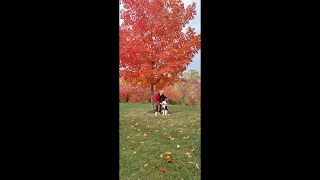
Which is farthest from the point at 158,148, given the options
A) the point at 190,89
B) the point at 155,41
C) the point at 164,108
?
the point at 190,89

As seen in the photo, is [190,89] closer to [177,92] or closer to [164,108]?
[177,92]

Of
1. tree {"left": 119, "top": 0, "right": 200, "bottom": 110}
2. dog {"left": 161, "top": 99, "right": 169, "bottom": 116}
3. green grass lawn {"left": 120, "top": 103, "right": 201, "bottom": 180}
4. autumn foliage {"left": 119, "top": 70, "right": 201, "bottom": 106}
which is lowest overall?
green grass lawn {"left": 120, "top": 103, "right": 201, "bottom": 180}

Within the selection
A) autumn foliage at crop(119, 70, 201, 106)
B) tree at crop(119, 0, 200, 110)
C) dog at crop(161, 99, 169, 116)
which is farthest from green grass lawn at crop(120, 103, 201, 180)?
autumn foliage at crop(119, 70, 201, 106)

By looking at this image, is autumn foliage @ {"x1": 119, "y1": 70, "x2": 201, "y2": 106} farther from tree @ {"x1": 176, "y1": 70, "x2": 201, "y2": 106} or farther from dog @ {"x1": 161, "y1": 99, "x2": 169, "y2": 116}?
dog @ {"x1": 161, "y1": 99, "x2": 169, "y2": 116}

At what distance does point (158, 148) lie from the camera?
11.2 ft

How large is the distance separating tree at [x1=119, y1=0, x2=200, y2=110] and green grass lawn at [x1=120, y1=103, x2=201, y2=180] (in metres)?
1.13

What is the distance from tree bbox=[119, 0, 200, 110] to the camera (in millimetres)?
5984

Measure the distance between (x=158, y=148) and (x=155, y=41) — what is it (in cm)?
336

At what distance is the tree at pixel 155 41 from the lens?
19.6ft
